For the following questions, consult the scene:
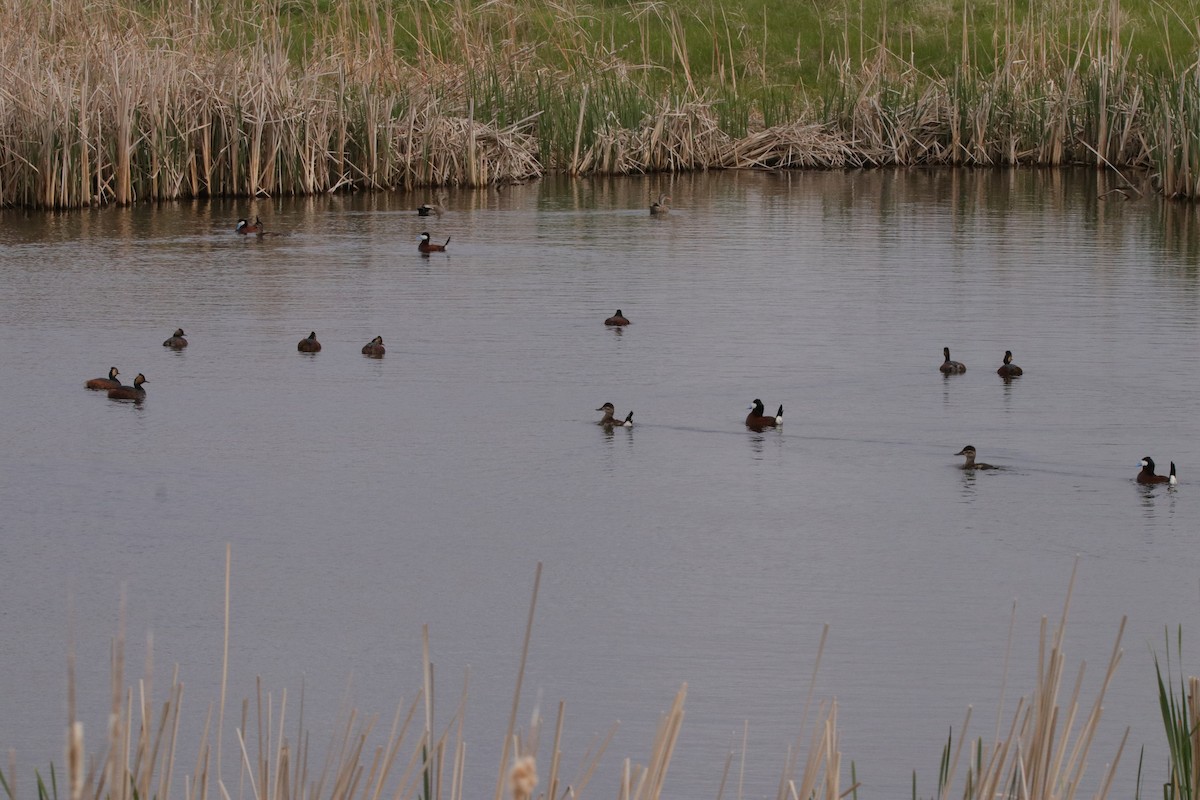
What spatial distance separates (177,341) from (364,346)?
4.56ft

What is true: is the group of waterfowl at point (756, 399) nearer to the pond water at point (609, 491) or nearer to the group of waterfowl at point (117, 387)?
the group of waterfowl at point (117, 387)

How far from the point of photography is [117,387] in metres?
11.0

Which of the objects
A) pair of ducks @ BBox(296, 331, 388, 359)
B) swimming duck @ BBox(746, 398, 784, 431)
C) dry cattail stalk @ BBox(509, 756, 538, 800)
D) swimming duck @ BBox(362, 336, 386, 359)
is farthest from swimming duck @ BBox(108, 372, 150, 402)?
dry cattail stalk @ BBox(509, 756, 538, 800)

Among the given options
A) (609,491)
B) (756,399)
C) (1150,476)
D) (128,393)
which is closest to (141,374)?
(128,393)

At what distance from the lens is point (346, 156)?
23.3m

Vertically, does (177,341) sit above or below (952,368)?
above

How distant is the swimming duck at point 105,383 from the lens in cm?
1113

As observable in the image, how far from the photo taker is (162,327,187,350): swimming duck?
12.7 metres

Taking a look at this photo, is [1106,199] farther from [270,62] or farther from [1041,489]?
[1041,489]

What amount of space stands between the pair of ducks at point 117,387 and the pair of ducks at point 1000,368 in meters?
5.39

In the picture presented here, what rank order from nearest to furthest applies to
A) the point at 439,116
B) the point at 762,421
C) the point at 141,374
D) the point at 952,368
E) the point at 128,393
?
the point at 762,421, the point at 128,393, the point at 141,374, the point at 952,368, the point at 439,116

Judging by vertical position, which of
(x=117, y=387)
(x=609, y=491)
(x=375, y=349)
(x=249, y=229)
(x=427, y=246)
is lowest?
(x=609, y=491)

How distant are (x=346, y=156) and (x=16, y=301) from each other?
906cm

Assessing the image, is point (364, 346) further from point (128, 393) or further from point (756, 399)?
point (756, 399)
